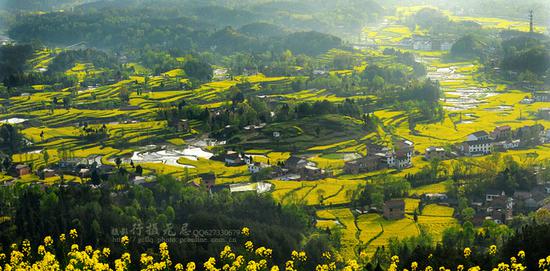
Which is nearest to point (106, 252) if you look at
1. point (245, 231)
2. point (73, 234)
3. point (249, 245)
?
point (73, 234)

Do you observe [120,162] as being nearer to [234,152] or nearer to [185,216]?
[234,152]

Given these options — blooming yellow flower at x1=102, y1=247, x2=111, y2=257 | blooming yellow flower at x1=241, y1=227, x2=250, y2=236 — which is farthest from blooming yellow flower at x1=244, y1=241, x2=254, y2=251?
blooming yellow flower at x1=102, y1=247, x2=111, y2=257

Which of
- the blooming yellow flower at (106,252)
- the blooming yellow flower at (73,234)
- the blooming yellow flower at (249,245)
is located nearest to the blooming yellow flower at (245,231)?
the blooming yellow flower at (249,245)

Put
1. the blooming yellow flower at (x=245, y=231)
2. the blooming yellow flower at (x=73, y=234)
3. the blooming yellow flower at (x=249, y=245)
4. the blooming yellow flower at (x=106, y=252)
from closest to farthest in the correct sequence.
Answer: the blooming yellow flower at (x=106, y=252)
the blooming yellow flower at (x=249, y=245)
the blooming yellow flower at (x=73, y=234)
the blooming yellow flower at (x=245, y=231)

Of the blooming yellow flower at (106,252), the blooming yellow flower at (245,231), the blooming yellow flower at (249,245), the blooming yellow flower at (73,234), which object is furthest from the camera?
the blooming yellow flower at (245,231)

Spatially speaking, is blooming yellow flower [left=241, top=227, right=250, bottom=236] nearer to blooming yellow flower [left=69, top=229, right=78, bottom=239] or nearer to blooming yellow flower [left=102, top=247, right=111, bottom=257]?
blooming yellow flower [left=102, top=247, right=111, bottom=257]

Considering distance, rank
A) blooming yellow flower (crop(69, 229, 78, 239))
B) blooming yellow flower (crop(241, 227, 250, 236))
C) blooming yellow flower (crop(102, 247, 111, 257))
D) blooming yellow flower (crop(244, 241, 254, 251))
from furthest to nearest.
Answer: blooming yellow flower (crop(241, 227, 250, 236)), blooming yellow flower (crop(69, 229, 78, 239)), blooming yellow flower (crop(244, 241, 254, 251)), blooming yellow flower (crop(102, 247, 111, 257))

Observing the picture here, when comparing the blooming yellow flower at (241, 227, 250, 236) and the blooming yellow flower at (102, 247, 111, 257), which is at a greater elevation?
the blooming yellow flower at (102, 247, 111, 257)

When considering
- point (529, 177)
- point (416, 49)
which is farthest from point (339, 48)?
point (529, 177)

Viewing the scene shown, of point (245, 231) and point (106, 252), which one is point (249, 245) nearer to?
point (245, 231)

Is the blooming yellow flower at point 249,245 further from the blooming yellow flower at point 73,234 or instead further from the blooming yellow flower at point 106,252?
the blooming yellow flower at point 73,234

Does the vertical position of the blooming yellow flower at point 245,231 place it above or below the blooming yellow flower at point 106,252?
below
